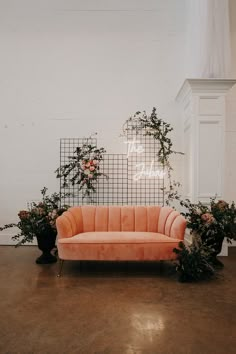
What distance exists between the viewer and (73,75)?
5.59 metres

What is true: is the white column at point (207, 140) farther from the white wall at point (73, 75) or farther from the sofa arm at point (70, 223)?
the sofa arm at point (70, 223)

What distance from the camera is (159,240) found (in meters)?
3.81

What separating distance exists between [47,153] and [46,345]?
152 inches

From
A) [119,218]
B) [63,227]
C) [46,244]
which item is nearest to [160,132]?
[119,218]

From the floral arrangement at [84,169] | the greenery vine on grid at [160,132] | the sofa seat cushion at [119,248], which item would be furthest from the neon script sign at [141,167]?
the sofa seat cushion at [119,248]

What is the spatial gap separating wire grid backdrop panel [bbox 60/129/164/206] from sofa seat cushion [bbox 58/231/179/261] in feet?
5.53

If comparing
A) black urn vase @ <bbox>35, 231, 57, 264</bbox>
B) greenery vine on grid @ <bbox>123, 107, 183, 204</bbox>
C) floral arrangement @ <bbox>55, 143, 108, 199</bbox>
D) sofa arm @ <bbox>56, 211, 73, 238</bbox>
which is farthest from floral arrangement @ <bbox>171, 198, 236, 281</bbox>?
black urn vase @ <bbox>35, 231, 57, 264</bbox>

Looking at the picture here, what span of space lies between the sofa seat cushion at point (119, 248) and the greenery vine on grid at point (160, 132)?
1.38 metres

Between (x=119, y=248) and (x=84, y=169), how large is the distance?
1676mm

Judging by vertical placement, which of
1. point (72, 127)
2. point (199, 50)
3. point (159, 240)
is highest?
point (199, 50)

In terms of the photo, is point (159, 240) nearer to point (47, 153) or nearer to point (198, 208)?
point (198, 208)

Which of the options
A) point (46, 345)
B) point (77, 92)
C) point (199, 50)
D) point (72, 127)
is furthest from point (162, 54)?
point (46, 345)

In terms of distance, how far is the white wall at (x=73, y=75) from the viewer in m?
5.57

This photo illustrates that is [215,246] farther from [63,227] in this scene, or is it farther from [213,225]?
[63,227]
